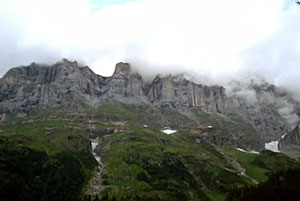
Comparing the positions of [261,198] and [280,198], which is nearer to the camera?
[280,198]

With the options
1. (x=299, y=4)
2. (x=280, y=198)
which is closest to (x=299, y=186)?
(x=280, y=198)

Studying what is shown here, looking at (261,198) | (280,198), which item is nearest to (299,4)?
(280,198)

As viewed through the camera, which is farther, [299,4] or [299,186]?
[299,186]

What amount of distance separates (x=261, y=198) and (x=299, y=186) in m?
20.7

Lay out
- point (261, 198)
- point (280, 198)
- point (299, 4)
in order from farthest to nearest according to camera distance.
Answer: point (261, 198) → point (280, 198) → point (299, 4)

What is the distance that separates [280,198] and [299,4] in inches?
5315

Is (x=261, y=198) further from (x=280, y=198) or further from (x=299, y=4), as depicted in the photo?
(x=299, y=4)

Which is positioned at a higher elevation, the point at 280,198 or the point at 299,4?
the point at 299,4

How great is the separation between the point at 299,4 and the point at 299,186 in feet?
472

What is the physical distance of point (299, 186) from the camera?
180750 mm

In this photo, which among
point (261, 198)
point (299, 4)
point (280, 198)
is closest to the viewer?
point (299, 4)

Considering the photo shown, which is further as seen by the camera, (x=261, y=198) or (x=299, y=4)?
(x=261, y=198)

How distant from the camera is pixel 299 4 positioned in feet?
188

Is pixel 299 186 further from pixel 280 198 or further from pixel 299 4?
pixel 299 4
